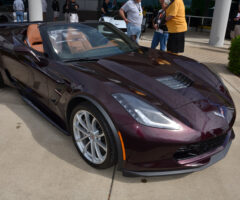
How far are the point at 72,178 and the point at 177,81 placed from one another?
147 centimetres

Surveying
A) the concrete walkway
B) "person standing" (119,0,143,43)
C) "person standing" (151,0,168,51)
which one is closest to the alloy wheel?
the concrete walkway

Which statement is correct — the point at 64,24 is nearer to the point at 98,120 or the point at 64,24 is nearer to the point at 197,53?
the point at 98,120

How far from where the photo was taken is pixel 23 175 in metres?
2.44

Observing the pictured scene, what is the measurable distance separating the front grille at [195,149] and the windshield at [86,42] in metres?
1.58

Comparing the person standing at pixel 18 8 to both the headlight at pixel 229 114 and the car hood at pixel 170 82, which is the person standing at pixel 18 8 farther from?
the headlight at pixel 229 114

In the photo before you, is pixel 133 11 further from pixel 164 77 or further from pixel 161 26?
pixel 164 77

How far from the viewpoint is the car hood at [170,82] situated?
231 centimetres

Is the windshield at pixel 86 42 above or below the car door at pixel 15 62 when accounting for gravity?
above

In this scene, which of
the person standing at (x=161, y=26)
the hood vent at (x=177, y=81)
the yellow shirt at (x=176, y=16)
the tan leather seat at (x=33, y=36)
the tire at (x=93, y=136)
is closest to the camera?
the tire at (x=93, y=136)

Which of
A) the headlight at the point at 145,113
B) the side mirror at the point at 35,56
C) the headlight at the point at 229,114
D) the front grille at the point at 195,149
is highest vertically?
the side mirror at the point at 35,56

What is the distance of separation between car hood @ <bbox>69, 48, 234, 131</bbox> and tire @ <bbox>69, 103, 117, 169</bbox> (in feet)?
1.24

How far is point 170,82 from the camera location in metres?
2.71

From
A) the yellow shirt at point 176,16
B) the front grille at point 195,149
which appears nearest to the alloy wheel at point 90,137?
→ the front grille at point 195,149

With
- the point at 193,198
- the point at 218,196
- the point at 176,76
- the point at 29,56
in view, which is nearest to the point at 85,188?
the point at 193,198
